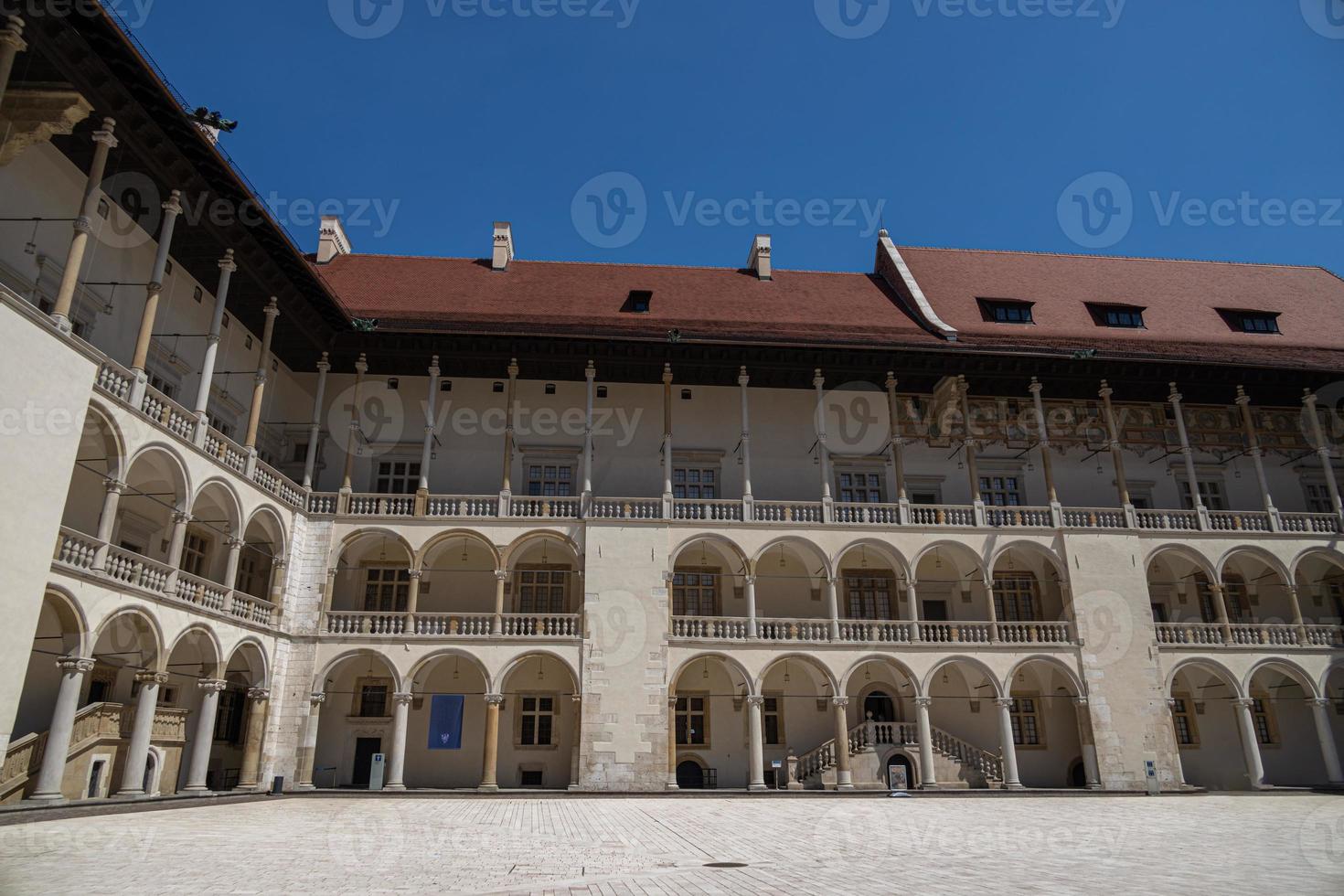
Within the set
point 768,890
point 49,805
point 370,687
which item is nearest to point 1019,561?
point 370,687

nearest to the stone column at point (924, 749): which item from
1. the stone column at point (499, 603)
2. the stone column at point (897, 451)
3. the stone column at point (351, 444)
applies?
the stone column at point (897, 451)

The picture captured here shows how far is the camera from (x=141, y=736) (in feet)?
50.7

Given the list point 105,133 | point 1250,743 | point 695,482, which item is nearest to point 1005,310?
point 695,482

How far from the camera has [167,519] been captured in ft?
62.1

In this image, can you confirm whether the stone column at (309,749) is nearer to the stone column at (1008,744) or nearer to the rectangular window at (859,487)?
the rectangular window at (859,487)

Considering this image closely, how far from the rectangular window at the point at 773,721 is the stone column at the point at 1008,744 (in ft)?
17.7

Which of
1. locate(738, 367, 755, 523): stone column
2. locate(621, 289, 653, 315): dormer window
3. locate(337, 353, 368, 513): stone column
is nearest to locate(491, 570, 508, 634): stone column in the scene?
locate(337, 353, 368, 513): stone column

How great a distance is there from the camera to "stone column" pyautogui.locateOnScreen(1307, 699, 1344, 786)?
22.7 meters

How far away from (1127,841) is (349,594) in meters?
18.6

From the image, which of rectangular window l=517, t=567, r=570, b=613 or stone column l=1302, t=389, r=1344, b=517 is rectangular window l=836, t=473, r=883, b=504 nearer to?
rectangular window l=517, t=567, r=570, b=613

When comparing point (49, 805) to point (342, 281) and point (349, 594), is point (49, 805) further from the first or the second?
point (342, 281)

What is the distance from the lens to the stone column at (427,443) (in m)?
22.4

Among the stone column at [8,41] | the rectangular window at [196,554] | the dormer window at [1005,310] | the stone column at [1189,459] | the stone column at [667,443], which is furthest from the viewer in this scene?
the dormer window at [1005,310]

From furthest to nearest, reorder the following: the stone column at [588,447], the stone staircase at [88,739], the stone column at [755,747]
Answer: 1. the stone column at [588,447]
2. the stone column at [755,747]
3. the stone staircase at [88,739]
